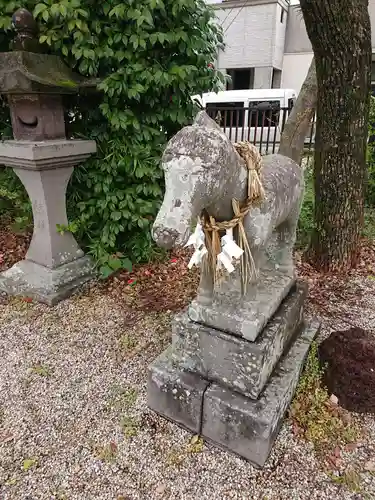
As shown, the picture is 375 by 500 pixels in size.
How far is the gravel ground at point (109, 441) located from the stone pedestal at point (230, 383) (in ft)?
0.34

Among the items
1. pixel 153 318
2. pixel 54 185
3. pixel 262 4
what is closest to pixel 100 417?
pixel 153 318

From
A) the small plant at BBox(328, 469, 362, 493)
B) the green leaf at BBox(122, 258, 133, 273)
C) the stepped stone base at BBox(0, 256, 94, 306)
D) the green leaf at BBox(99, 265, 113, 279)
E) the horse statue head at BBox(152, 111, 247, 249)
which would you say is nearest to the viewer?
the horse statue head at BBox(152, 111, 247, 249)

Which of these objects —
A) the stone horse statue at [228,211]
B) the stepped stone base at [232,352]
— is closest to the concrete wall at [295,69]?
the stone horse statue at [228,211]

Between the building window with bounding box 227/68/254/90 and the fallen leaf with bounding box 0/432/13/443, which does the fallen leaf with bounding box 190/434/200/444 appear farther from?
the building window with bounding box 227/68/254/90

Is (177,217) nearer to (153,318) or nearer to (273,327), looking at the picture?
(273,327)

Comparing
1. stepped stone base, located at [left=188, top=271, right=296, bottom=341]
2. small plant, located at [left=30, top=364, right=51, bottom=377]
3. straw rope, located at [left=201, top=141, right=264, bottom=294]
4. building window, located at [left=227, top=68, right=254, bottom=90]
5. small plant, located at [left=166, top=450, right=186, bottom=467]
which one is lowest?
small plant, located at [left=30, top=364, right=51, bottom=377]

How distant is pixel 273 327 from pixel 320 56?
7.25ft

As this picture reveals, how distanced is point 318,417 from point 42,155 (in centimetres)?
245

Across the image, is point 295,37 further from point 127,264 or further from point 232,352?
point 232,352

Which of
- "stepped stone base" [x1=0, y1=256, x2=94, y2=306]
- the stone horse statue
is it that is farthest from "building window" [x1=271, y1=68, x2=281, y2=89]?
the stone horse statue

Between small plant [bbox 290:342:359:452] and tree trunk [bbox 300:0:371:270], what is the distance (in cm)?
157

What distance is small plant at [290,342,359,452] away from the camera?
177 centimetres

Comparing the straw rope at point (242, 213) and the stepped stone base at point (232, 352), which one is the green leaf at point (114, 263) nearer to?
the stepped stone base at point (232, 352)

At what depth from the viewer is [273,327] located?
177cm
